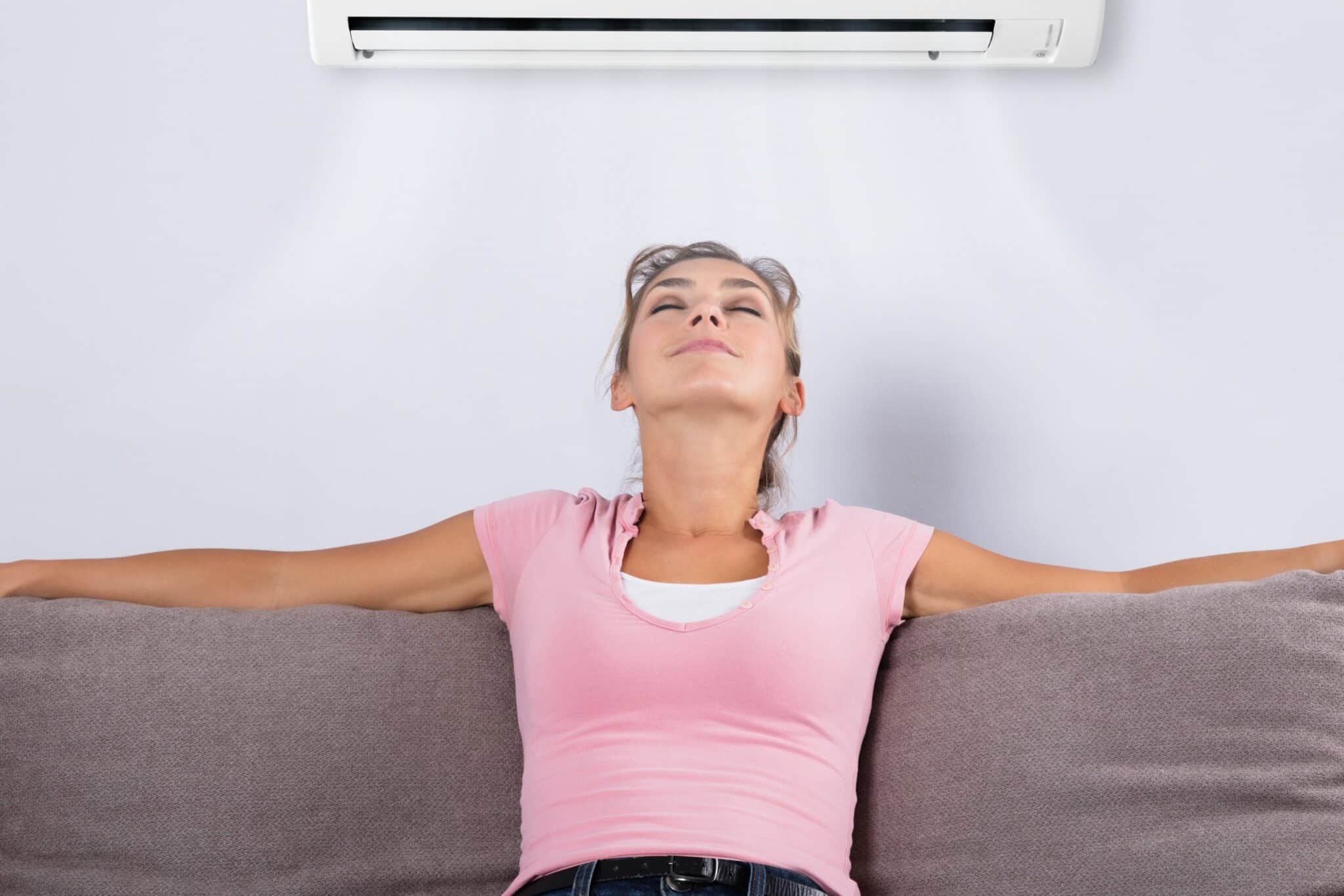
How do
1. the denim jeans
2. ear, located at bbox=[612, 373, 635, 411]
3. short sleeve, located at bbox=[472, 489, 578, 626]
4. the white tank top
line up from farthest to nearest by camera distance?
ear, located at bbox=[612, 373, 635, 411] < short sleeve, located at bbox=[472, 489, 578, 626] < the white tank top < the denim jeans

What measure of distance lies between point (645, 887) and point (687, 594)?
34 cm

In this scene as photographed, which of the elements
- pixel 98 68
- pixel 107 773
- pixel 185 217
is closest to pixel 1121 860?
pixel 107 773

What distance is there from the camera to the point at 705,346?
1469 mm

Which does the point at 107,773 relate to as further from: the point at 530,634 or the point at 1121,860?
the point at 1121,860

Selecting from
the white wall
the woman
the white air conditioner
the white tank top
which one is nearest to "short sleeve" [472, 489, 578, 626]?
the woman

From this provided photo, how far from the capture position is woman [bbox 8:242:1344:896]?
1.25m

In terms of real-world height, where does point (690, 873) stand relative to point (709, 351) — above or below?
below

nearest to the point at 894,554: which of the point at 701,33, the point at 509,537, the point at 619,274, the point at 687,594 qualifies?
the point at 687,594

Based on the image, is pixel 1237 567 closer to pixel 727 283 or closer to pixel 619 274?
pixel 727 283

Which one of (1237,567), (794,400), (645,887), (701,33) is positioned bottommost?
(645,887)

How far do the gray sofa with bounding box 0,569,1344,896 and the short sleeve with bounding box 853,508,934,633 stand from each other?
5 cm

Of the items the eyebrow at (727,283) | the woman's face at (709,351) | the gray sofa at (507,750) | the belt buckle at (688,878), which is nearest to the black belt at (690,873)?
the belt buckle at (688,878)

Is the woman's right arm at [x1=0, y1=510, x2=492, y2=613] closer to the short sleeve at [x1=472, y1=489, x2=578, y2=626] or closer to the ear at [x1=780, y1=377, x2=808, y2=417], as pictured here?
the short sleeve at [x1=472, y1=489, x2=578, y2=626]

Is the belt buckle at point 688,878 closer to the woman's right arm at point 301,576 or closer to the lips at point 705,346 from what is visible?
the woman's right arm at point 301,576
